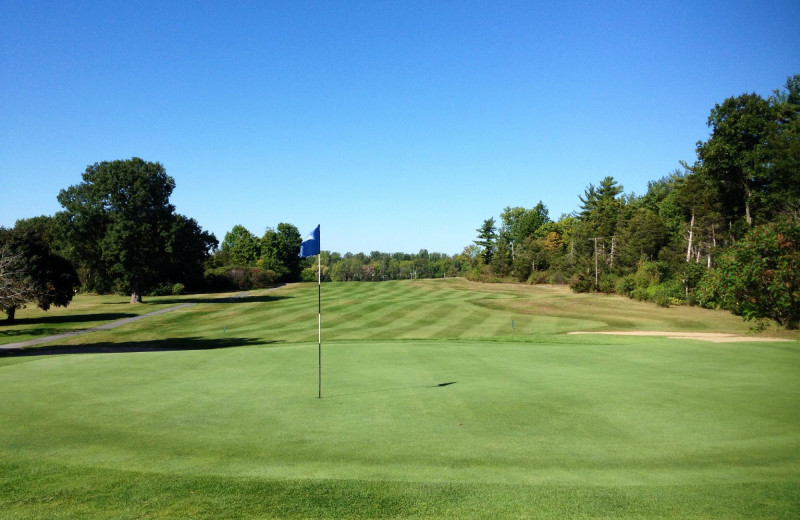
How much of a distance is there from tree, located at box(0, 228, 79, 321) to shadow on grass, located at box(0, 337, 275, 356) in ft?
23.2

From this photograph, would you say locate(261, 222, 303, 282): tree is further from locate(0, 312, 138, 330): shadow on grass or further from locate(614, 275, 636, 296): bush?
locate(614, 275, 636, 296): bush

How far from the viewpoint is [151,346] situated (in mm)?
30328

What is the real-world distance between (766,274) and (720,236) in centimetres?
3618

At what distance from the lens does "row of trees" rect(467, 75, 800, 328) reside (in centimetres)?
2500

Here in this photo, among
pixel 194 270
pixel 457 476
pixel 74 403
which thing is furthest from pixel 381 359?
pixel 194 270

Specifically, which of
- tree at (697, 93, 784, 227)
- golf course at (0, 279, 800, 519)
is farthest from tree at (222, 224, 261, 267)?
golf course at (0, 279, 800, 519)

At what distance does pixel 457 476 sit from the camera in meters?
6.20

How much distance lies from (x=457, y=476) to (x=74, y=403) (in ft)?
26.7

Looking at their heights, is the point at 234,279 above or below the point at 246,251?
below

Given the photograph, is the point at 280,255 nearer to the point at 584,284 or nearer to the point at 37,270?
the point at 584,284

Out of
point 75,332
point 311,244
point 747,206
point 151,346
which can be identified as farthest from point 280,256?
point 311,244

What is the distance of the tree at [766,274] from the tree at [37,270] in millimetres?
42615

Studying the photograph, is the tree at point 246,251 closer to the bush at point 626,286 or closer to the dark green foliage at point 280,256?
the dark green foliage at point 280,256

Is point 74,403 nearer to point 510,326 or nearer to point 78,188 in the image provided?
point 510,326
